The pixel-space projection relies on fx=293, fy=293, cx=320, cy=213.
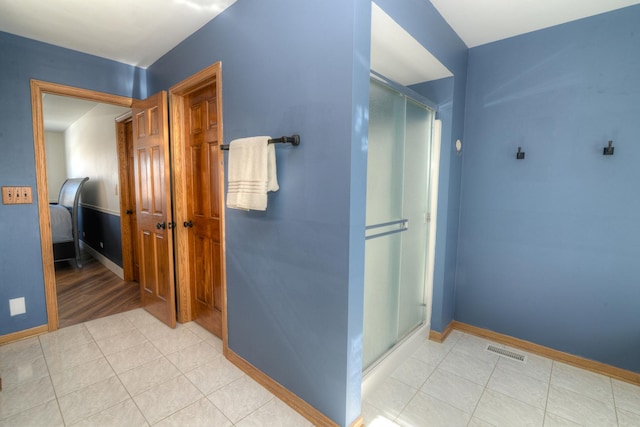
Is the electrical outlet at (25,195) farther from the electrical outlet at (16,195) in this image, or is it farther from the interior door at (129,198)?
the interior door at (129,198)

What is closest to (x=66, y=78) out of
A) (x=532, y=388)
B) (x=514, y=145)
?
(x=514, y=145)

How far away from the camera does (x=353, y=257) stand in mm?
1427

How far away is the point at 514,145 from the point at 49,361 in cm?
388

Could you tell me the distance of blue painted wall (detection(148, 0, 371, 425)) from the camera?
1396 millimetres

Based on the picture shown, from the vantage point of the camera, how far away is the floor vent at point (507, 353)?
2.24 metres

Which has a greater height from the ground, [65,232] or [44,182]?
[44,182]

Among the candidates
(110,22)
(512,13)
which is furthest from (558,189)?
(110,22)

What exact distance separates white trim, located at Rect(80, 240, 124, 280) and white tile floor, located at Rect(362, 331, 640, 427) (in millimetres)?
3730

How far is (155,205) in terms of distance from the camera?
266 centimetres

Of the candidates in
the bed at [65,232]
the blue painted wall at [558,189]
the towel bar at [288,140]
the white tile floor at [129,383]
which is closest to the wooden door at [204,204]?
the white tile floor at [129,383]

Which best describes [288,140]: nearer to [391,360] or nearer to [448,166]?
[448,166]

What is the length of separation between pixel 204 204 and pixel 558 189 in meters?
2.79

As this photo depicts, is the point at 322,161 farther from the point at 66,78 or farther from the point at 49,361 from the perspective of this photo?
the point at 66,78

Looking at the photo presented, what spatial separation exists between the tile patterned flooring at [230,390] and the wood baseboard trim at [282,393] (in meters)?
0.03
